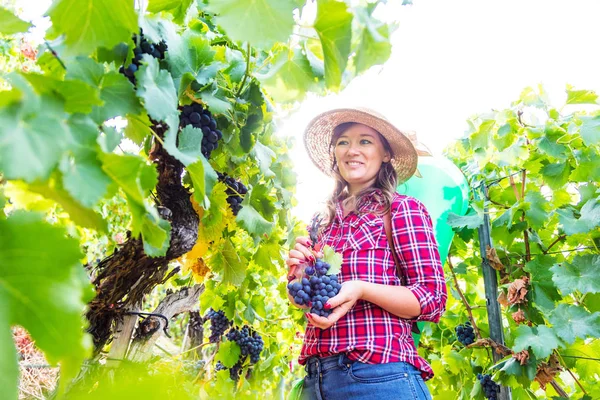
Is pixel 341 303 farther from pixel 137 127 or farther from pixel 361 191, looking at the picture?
pixel 137 127

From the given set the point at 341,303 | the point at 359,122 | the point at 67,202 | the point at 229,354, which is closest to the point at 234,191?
the point at 341,303

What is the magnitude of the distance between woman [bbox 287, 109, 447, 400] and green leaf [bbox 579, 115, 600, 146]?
2.17 feet

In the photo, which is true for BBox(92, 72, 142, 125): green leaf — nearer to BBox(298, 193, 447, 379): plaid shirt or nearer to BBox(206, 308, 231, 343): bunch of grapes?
BBox(298, 193, 447, 379): plaid shirt

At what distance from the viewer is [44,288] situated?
333 mm

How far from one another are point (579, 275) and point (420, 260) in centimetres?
76

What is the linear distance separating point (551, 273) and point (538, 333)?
1.07 ft

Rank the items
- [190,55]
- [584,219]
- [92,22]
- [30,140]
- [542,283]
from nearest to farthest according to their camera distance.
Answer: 1. [30,140]
2. [92,22]
3. [190,55]
4. [584,219]
5. [542,283]

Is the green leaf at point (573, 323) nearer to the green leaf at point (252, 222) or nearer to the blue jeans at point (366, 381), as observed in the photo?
the blue jeans at point (366, 381)

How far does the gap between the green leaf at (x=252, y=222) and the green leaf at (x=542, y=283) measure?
4.21ft

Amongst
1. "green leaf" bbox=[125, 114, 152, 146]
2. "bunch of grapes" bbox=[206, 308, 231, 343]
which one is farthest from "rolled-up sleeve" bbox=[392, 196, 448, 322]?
"bunch of grapes" bbox=[206, 308, 231, 343]

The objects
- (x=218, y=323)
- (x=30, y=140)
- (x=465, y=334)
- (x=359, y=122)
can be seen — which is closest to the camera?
(x=30, y=140)

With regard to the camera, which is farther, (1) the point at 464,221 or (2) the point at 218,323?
(2) the point at 218,323

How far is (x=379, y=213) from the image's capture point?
1401mm

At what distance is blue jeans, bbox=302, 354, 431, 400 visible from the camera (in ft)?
3.74
